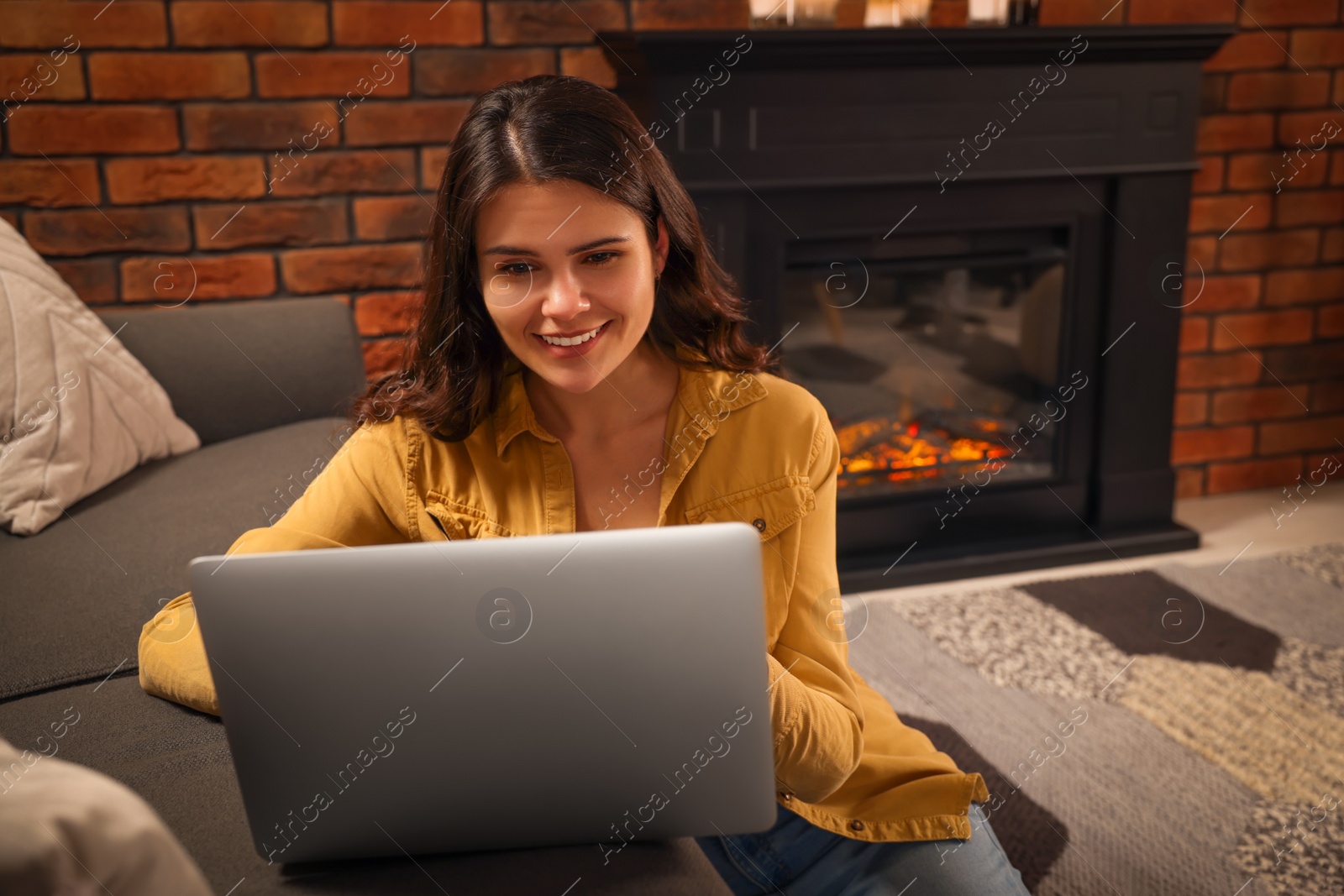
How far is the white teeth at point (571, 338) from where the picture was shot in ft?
3.27

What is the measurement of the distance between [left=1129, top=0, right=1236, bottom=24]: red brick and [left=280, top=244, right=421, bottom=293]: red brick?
176 centimetres

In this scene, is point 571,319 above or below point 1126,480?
above

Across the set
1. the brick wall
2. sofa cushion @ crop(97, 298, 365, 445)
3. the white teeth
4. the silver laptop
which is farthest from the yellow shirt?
the brick wall

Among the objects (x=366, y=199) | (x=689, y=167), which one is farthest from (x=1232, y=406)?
(x=366, y=199)

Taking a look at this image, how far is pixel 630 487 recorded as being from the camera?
1.09m

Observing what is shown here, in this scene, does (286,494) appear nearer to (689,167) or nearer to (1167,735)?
(689,167)

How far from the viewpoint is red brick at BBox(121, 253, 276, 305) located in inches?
80.8


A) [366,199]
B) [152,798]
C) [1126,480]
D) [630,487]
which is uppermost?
[366,199]

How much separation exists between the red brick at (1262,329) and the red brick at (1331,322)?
0.10 ft

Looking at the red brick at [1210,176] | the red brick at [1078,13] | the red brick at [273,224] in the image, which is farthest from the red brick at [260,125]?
the red brick at [1210,176]

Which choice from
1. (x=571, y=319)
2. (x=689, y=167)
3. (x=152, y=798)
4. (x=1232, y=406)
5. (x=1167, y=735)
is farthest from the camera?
(x=1232, y=406)

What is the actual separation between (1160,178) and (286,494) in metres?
1.96

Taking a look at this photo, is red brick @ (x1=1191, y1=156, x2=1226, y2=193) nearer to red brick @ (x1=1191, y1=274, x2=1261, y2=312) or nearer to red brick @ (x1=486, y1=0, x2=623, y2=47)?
red brick @ (x1=1191, y1=274, x2=1261, y2=312)

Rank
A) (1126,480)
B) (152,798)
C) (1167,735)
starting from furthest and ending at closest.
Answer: (1126,480), (1167,735), (152,798)
